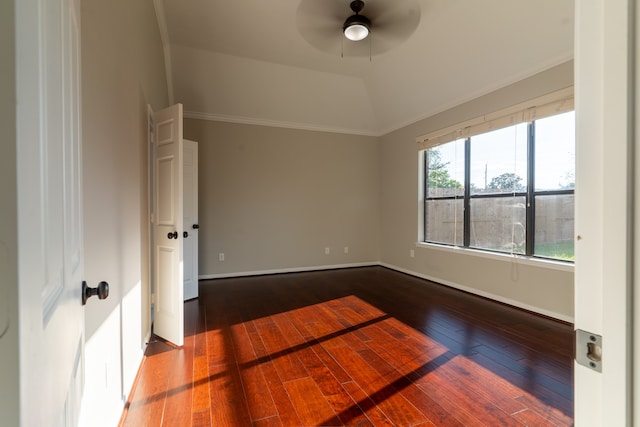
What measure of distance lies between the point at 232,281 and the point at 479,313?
3487mm

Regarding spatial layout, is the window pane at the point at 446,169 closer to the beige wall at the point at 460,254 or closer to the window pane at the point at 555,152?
the beige wall at the point at 460,254

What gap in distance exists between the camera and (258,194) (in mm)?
5109

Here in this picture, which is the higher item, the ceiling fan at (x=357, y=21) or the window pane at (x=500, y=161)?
the ceiling fan at (x=357, y=21)

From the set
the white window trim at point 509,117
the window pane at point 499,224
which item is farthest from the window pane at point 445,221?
the white window trim at point 509,117

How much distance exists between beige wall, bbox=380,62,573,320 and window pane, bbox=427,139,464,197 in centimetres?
28

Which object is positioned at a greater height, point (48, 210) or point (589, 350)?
point (48, 210)

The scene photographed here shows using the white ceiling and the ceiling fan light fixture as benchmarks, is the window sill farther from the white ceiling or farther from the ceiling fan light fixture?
the ceiling fan light fixture

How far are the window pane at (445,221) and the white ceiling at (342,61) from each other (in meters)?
1.44

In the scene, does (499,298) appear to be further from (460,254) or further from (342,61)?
(342,61)

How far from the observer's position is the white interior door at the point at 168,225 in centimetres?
247

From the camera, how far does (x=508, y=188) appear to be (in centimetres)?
354

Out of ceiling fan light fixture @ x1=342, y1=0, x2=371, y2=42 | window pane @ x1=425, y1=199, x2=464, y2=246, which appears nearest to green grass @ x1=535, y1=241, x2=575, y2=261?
window pane @ x1=425, y1=199, x2=464, y2=246

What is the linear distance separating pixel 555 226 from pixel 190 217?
4.26 m

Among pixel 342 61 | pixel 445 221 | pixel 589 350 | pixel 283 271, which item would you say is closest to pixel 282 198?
pixel 283 271
